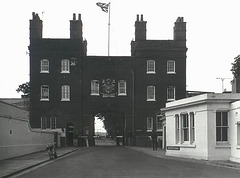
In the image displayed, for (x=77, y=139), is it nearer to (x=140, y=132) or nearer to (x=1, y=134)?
(x=140, y=132)

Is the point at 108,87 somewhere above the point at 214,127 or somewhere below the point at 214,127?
above

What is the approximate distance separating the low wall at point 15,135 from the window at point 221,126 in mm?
12904

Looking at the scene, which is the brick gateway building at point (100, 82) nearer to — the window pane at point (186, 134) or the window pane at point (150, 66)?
the window pane at point (150, 66)

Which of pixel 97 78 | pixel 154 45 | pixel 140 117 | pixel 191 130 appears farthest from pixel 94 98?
pixel 191 130

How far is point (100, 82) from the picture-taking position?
59.1 m

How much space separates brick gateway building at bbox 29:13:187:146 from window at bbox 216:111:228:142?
3089cm

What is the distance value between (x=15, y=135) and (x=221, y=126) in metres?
14.1

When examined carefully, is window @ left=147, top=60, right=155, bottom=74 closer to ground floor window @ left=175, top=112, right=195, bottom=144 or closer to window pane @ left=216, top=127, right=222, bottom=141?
ground floor window @ left=175, top=112, right=195, bottom=144

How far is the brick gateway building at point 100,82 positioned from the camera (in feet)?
190

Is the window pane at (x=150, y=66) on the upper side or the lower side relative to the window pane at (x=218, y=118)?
upper

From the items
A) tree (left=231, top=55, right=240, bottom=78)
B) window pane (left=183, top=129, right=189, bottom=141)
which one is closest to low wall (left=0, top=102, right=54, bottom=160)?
window pane (left=183, top=129, right=189, bottom=141)

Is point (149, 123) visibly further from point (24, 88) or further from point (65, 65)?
point (24, 88)

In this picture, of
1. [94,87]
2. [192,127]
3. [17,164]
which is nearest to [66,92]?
[94,87]

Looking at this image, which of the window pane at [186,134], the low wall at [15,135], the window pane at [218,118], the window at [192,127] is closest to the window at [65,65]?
the low wall at [15,135]
